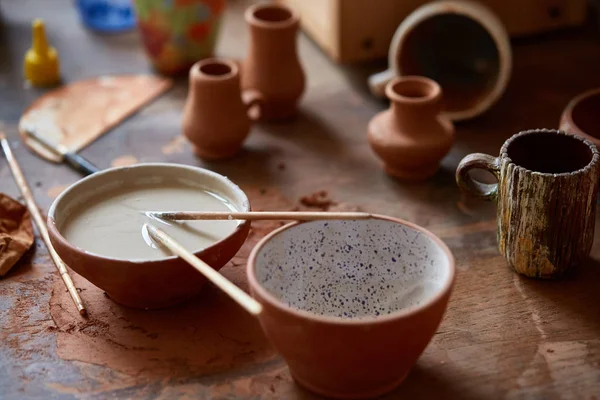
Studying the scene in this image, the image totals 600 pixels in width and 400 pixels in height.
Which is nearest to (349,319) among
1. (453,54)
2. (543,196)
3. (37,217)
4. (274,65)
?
(543,196)

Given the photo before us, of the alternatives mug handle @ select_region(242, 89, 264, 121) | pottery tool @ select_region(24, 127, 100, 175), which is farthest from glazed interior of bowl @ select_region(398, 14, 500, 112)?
pottery tool @ select_region(24, 127, 100, 175)

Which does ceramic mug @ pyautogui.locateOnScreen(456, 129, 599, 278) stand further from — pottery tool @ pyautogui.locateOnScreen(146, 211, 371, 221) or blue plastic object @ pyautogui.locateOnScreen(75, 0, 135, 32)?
blue plastic object @ pyautogui.locateOnScreen(75, 0, 135, 32)

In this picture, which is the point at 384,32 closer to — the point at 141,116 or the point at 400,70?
the point at 400,70

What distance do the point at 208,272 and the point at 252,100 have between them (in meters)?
0.82

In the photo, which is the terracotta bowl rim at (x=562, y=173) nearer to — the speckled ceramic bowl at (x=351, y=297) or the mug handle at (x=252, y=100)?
the speckled ceramic bowl at (x=351, y=297)

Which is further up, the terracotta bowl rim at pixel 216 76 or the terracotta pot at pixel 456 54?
the terracotta bowl rim at pixel 216 76

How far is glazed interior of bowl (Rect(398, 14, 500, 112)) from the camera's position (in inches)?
81.7

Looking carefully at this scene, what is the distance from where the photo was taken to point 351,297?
52.3 inches

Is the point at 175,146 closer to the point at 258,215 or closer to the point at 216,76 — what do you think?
the point at 216,76

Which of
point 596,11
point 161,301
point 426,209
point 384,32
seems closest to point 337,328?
point 161,301

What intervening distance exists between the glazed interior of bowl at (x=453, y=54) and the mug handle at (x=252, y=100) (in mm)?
394

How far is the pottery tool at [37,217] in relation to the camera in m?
1.43

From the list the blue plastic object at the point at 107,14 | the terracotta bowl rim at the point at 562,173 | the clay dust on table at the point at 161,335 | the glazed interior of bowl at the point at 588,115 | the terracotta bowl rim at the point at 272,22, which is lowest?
the clay dust on table at the point at 161,335

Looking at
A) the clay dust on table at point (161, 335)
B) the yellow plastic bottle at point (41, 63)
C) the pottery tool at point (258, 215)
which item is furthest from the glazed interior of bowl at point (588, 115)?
the yellow plastic bottle at point (41, 63)
